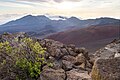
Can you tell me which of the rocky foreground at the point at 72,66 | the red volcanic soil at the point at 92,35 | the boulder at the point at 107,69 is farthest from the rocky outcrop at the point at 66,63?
the red volcanic soil at the point at 92,35

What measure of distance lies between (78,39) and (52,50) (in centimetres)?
7631

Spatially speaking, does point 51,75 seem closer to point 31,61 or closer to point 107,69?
point 31,61

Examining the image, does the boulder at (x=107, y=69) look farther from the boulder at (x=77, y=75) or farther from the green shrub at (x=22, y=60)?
the green shrub at (x=22, y=60)

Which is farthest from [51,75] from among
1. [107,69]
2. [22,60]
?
[107,69]

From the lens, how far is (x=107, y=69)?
10086 millimetres

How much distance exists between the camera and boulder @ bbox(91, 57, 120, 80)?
9898 mm

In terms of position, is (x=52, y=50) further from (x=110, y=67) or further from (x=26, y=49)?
(x=110, y=67)

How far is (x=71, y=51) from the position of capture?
17.7 m

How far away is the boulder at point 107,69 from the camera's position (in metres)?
9.90

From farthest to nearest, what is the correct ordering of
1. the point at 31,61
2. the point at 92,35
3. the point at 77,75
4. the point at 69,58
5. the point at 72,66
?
the point at 92,35 < the point at 69,58 < the point at 72,66 < the point at 31,61 < the point at 77,75

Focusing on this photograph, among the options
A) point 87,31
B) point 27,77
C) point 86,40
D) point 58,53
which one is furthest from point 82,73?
point 87,31

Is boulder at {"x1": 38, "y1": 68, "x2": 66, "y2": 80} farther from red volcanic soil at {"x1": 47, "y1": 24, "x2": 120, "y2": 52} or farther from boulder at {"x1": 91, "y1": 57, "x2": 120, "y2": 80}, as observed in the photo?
red volcanic soil at {"x1": 47, "y1": 24, "x2": 120, "y2": 52}

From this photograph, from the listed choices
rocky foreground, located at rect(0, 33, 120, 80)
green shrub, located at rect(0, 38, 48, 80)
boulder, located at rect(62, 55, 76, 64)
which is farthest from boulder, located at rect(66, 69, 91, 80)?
boulder, located at rect(62, 55, 76, 64)

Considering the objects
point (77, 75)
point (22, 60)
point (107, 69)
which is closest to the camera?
point (107, 69)
